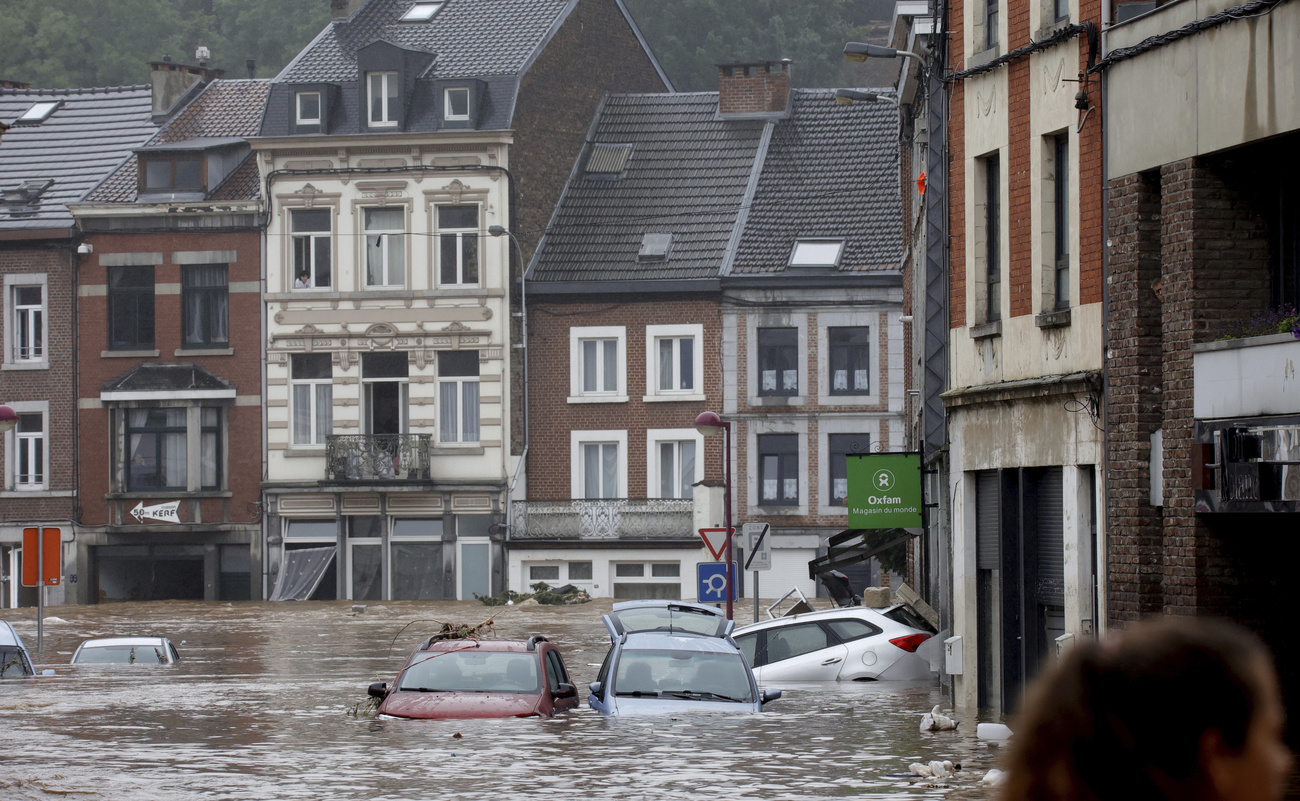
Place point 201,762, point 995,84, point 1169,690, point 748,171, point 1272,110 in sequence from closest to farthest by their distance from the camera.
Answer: point 1169,690 → point 1272,110 → point 201,762 → point 995,84 → point 748,171

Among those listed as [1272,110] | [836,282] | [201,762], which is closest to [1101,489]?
[1272,110]

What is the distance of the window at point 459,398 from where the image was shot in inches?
1866

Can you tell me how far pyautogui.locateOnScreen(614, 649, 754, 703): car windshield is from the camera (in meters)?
18.5

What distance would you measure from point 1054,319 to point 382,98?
31.7m

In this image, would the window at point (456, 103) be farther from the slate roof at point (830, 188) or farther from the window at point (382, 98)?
the slate roof at point (830, 188)

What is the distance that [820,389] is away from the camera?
46250 mm

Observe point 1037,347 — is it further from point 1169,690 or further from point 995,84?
point 1169,690

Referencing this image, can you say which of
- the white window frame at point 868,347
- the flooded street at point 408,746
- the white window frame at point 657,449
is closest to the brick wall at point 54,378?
the white window frame at point 657,449

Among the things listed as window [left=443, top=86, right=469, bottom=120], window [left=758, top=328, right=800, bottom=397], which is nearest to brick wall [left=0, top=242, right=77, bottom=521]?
window [left=443, top=86, right=469, bottom=120]

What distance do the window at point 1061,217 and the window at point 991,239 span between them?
73.8 inches

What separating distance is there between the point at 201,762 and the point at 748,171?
34867 millimetres

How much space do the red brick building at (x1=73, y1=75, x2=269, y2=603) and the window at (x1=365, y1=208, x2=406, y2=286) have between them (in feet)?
9.38

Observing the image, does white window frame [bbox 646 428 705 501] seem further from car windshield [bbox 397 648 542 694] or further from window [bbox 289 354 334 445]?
car windshield [bbox 397 648 542 694]

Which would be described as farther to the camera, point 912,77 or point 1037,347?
point 912,77
